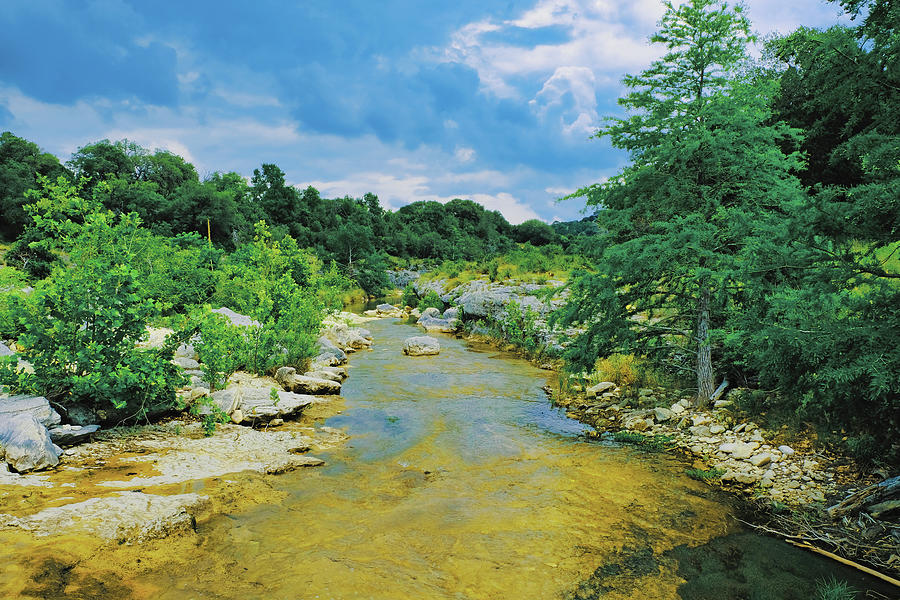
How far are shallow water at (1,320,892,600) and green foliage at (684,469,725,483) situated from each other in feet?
0.47

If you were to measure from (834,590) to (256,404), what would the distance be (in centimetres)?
792

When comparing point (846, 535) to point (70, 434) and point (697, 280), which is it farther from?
point (70, 434)

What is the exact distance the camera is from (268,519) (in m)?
4.66

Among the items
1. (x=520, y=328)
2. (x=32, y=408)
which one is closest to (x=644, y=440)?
(x=32, y=408)

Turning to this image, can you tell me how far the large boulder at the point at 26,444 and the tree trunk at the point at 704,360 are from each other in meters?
9.27

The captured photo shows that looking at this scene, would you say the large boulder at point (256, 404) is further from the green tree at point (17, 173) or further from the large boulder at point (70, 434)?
the green tree at point (17, 173)

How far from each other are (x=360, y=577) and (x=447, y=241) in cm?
7282

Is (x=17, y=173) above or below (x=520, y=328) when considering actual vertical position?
above

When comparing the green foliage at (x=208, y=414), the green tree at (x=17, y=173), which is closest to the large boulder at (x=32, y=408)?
the green foliage at (x=208, y=414)

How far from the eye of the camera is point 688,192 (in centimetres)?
759

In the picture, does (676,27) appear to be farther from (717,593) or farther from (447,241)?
(447,241)

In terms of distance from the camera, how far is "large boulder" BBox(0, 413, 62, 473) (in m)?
4.88

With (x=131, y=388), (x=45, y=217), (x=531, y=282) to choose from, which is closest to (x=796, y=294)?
(x=131, y=388)

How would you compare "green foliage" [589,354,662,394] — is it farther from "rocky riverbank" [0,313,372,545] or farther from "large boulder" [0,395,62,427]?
"large boulder" [0,395,62,427]
